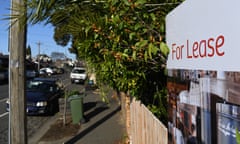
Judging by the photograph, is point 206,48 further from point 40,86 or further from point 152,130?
point 40,86

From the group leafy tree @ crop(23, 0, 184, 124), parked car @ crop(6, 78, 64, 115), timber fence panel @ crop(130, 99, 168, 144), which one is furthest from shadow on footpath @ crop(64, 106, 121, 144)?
leafy tree @ crop(23, 0, 184, 124)

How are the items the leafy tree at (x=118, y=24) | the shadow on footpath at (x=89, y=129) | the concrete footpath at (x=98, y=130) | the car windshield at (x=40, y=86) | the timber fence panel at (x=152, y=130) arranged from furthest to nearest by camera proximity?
the car windshield at (x=40, y=86)
the shadow on footpath at (x=89, y=129)
the concrete footpath at (x=98, y=130)
the timber fence panel at (x=152, y=130)
the leafy tree at (x=118, y=24)

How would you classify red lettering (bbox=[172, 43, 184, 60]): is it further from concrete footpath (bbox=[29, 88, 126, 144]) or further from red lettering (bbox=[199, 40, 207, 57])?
concrete footpath (bbox=[29, 88, 126, 144])

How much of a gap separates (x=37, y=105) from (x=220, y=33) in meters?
14.3

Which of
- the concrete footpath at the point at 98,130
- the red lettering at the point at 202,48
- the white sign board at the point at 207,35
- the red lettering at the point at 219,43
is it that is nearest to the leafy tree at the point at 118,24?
the white sign board at the point at 207,35

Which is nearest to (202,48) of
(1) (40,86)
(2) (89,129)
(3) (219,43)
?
(3) (219,43)

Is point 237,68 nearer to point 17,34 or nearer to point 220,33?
point 220,33

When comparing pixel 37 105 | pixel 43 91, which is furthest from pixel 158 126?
pixel 43 91

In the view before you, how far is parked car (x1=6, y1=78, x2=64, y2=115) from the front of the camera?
609 inches

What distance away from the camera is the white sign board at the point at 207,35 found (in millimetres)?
1706

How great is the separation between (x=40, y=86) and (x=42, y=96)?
1.45 meters

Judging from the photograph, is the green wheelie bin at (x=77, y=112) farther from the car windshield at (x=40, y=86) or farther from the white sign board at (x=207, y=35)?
the white sign board at (x=207, y=35)

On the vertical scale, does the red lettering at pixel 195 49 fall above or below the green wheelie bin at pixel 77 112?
above

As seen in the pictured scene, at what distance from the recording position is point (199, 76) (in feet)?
7.17
